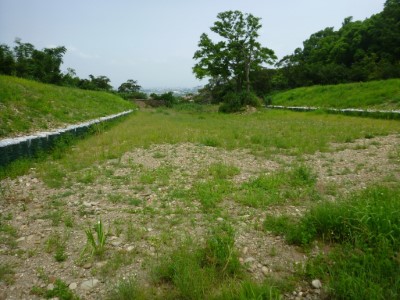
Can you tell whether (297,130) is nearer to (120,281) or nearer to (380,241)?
(380,241)

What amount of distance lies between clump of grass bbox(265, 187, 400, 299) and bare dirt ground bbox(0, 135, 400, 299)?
0.76 ft

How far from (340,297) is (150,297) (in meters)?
1.82

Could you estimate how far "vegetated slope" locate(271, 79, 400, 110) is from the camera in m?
20.6

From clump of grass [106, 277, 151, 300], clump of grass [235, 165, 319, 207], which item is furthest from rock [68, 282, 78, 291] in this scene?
clump of grass [235, 165, 319, 207]

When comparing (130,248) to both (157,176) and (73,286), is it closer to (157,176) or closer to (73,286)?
(73,286)

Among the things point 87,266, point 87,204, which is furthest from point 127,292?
point 87,204

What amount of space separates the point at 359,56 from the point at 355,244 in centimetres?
4586

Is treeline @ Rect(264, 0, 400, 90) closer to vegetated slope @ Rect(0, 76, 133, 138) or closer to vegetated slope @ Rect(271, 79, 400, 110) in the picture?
vegetated slope @ Rect(271, 79, 400, 110)

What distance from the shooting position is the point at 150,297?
2.55 metres

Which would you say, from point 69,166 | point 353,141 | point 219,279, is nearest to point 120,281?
point 219,279

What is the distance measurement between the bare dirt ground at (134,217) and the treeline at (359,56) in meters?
29.1

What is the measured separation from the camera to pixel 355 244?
3053 millimetres

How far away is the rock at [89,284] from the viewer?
2.76 m

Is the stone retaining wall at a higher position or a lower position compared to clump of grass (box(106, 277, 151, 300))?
higher
